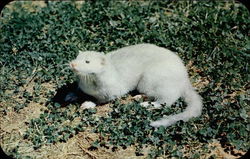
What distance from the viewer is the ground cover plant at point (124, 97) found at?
452 cm

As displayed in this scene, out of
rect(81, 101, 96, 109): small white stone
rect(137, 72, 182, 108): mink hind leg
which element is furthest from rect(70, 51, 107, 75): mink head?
rect(137, 72, 182, 108): mink hind leg

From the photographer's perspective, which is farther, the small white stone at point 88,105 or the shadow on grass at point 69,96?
the shadow on grass at point 69,96

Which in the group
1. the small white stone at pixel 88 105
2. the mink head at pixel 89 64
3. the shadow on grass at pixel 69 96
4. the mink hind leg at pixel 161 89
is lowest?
the shadow on grass at pixel 69 96

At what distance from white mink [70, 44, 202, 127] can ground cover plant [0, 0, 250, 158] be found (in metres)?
0.16

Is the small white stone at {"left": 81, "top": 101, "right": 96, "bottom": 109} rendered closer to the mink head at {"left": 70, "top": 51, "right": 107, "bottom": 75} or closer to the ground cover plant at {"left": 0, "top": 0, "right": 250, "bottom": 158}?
the ground cover plant at {"left": 0, "top": 0, "right": 250, "bottom": 158}

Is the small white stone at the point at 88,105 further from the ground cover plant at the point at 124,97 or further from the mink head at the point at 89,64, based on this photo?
the mink head at the point at 89,64

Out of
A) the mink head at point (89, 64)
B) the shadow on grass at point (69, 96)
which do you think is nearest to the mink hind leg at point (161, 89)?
the mink head at point (89, 64)

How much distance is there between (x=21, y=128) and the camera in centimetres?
491

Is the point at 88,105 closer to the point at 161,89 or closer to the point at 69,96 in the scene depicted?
the point at 69,96

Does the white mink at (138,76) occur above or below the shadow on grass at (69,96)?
above

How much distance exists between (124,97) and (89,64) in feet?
2.47

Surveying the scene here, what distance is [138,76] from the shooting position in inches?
205

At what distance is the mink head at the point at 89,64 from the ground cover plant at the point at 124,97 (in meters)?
0.55

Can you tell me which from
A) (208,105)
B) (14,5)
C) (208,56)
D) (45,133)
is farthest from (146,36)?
(14,5)
